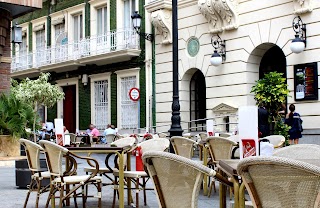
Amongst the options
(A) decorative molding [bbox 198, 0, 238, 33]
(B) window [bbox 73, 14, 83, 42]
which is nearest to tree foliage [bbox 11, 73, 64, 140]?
(B) window [bbox 73, 14, 83, 42]

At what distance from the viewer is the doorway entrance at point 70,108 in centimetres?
2797

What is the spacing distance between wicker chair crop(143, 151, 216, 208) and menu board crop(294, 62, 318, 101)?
514 inches

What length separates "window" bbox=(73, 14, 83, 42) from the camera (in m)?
27.5

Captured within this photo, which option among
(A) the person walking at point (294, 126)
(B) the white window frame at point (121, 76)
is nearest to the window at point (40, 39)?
(B) the white window frame at point (121, 76)

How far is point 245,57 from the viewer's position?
742 inches

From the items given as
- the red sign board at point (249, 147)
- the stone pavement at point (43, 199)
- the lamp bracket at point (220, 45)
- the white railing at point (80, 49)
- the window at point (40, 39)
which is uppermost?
the window at point (40, 39)

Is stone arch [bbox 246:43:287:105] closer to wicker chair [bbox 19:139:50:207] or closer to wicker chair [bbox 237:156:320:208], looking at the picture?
wicker chair [bbox 19:139:50:207]

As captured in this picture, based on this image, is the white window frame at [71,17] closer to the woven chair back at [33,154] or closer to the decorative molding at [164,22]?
the decorative molding at [164,22]

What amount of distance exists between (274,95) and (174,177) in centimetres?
972

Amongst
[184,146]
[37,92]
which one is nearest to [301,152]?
[184,146]

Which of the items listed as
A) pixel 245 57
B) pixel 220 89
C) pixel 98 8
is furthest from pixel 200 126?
pixel 98 8

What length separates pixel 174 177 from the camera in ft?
13.2

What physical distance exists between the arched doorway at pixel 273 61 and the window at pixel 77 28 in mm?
10996

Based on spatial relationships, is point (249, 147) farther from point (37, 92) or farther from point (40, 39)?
point (40, 39)
